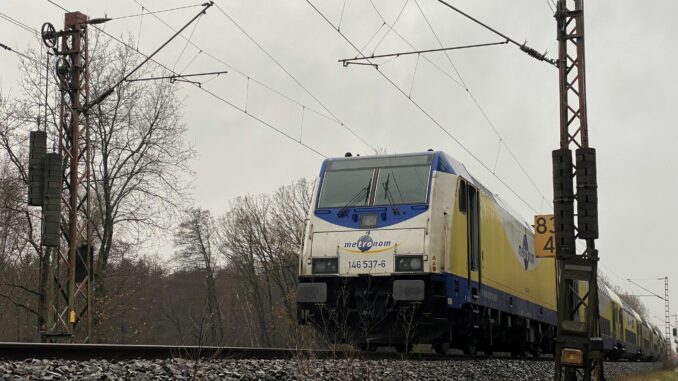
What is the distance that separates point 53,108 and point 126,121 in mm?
3943

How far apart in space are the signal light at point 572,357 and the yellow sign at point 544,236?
18.7ft

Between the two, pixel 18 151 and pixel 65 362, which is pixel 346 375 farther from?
pixel 18 151

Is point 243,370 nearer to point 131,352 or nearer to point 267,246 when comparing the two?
point 131,352

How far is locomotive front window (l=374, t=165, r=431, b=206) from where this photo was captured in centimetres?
1365

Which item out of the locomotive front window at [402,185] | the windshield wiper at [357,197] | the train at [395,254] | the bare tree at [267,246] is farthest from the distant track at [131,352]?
the bare tree at [267,246]

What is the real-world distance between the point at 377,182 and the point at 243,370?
6.42 m

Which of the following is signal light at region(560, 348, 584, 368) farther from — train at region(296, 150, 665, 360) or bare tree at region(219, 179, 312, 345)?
bare tree at region(219, 179, 312, 345)

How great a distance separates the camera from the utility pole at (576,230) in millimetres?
12234

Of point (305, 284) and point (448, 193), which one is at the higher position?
point (448, 193)

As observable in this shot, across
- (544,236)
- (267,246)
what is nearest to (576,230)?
(544,236)

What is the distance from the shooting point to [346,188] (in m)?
14.2

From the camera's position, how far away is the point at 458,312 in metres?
14.0

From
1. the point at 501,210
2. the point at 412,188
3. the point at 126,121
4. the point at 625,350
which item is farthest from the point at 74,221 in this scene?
the point at 625,350

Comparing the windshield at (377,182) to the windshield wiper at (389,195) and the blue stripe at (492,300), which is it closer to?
the windshield wiper at (389,195)
